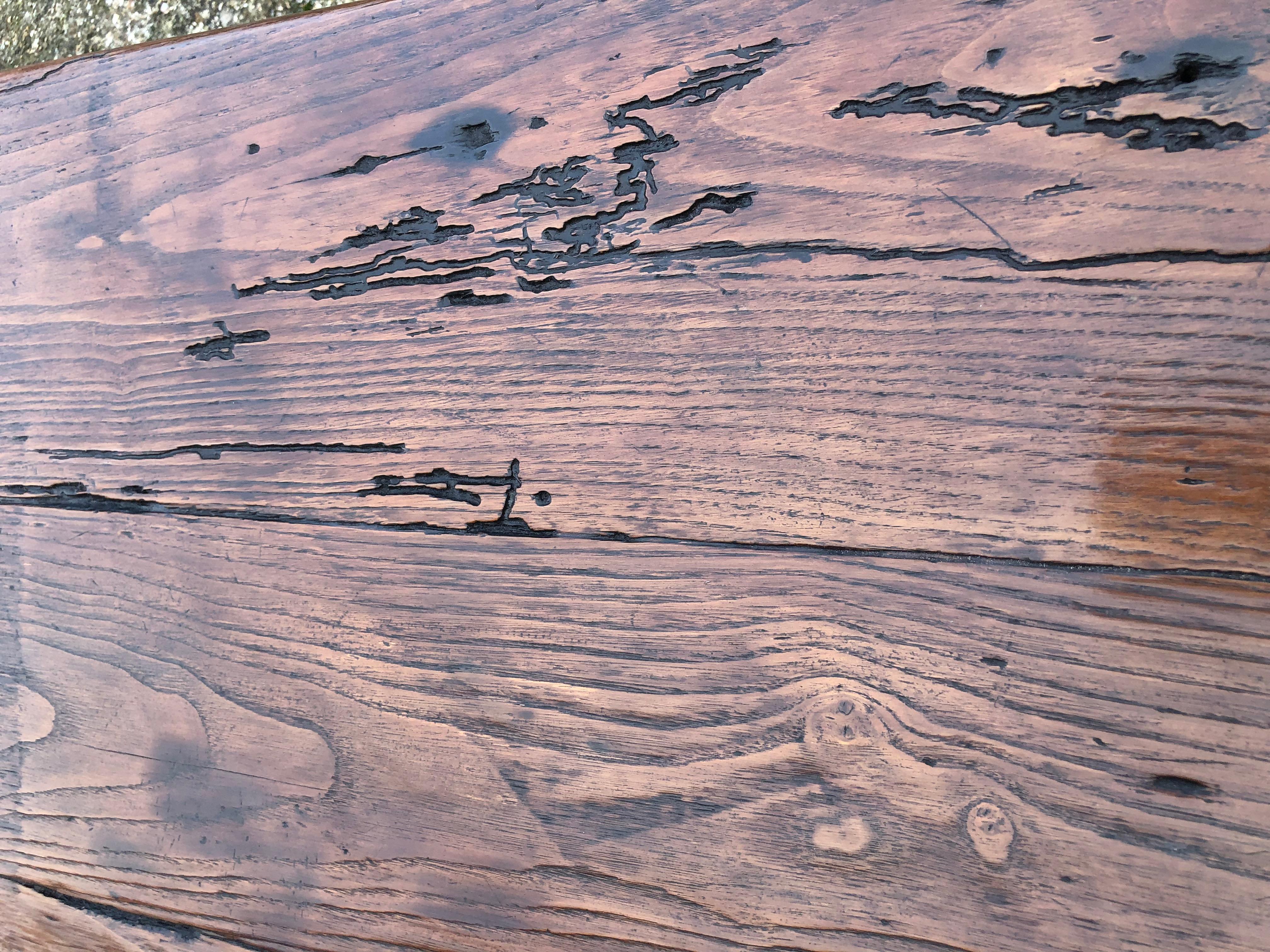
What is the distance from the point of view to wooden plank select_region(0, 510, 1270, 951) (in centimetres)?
51

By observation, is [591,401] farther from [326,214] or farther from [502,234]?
[326,214]

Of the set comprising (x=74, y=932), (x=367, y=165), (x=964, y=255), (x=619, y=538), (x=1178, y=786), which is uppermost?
(x=367, y=165)

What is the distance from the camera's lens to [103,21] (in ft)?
2.91

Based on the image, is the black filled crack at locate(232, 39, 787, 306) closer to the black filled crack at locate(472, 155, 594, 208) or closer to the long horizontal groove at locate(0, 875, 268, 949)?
the black filled crack at locate(472, 155, 594, 208)

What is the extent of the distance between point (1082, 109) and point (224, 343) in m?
0.67

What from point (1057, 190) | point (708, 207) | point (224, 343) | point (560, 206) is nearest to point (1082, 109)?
point (1057, 190)

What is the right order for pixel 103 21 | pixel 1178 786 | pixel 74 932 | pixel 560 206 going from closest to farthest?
pixel 1178 786
pixel 560 206
pixel 74 932
pixel 103 21

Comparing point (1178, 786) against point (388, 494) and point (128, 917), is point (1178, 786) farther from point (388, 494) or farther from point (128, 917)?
point (128, 917)

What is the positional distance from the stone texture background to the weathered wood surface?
17 cm

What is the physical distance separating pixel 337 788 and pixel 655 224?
50cm

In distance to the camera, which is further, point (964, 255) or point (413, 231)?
point (413, 231)

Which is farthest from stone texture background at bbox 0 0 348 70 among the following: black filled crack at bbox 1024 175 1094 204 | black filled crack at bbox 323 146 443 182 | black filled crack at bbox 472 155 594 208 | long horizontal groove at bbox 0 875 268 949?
long horizontal groove at bbox 0 875 268 949

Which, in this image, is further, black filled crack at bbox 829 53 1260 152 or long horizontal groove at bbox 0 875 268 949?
long horizontal groove at bbox 0 875 268 949

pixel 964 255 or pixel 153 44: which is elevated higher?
pixel 153 44
